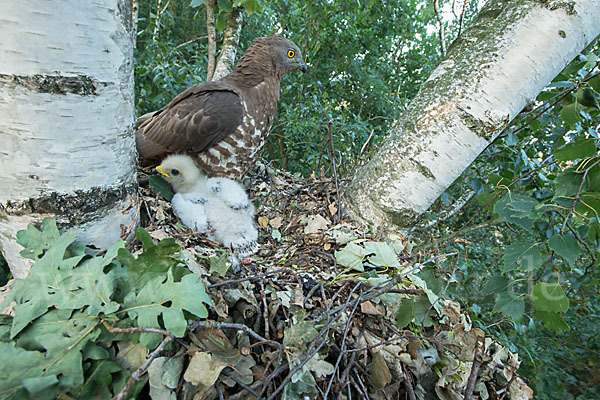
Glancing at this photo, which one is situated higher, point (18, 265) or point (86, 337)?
point (86, 337)

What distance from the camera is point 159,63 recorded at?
3.55 meters

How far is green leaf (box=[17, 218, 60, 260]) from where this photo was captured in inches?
35.0

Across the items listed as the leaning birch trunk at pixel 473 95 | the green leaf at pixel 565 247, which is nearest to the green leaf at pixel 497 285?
the green leaf at pixel 565 247

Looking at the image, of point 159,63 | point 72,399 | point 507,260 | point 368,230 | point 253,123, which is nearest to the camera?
point 72,399

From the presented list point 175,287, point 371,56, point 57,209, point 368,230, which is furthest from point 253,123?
point 371,56

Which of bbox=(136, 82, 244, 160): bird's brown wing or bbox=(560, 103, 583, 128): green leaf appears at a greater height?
bbox=(560, 103, 583, 128): green leaf

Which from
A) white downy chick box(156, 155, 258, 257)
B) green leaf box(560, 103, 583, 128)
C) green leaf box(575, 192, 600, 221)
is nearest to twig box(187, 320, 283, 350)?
white downy chick box(156, 155, 258, 257)

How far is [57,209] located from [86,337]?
1.31ft

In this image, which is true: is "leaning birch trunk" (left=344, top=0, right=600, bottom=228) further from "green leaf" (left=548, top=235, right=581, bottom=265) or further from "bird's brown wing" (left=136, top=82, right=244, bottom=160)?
"bird's brown wing" (left=136, top=82, right=244, bottom=160)

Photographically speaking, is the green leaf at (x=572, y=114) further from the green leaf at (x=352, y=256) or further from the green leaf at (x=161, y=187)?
the green leaf at (x=161, y=187)

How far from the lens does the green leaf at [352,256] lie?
54.9 inches

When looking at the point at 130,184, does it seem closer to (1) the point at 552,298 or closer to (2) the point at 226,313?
(2) the point at 226,313

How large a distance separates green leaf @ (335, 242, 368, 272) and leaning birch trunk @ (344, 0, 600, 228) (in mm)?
344

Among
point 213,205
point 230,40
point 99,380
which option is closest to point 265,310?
point 99,380
